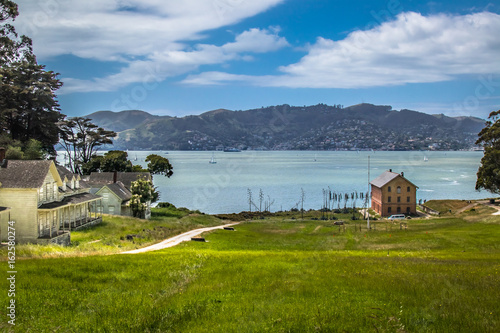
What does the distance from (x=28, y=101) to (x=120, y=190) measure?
81.8 ft

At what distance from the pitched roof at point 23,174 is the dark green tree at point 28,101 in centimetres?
3331

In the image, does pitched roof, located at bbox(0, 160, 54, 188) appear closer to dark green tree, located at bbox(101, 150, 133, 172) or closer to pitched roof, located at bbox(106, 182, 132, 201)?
pitched roof, located at bbox(106, 182, 132, 201)

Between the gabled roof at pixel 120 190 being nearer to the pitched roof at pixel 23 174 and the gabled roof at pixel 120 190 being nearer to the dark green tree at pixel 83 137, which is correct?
the dark green tree at pixel 83 137

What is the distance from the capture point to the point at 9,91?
66062 mm

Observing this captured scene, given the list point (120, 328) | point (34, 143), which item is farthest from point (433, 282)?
point (34, 143)

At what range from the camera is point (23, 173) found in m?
35.0

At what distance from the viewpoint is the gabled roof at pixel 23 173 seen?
34144mm

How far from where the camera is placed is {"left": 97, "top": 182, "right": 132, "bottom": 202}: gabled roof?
211 ft

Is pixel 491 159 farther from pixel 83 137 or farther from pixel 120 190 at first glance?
pixel 83 137

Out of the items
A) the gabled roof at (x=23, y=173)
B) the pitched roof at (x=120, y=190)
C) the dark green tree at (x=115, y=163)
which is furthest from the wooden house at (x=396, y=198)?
the gabled roof at (x=23, y=173)

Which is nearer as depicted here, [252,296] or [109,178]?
[252,296]

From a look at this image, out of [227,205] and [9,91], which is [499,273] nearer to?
[9,91]

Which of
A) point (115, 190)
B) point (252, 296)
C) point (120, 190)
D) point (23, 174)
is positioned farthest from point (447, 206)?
point (252, 296)

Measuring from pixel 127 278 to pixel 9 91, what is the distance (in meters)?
65.6
